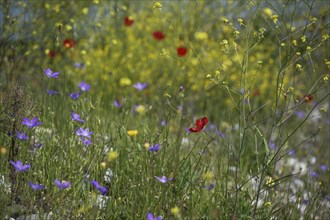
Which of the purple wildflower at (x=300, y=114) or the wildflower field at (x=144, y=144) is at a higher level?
the purple wildflower at (x=300, y=114)

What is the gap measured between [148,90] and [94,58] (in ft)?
2.33

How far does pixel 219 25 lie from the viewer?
716cm

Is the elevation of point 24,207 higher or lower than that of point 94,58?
lower

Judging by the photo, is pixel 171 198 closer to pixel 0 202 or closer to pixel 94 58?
pixel 0 202

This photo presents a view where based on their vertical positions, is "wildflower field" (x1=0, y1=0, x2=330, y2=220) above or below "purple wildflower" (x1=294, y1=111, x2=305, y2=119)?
below

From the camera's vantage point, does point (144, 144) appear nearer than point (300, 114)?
Yes

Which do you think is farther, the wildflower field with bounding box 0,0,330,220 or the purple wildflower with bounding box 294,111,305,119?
the purple wildflower with bounding box 294,111,305,119

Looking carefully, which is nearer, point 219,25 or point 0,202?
point 0,202

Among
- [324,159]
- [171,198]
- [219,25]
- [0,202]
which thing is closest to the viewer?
[0,202]

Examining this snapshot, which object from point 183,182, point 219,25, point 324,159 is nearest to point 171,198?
point 183,182

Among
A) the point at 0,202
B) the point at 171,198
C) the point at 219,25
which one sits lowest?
the point at 0,202

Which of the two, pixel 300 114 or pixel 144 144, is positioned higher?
pixel 300 114

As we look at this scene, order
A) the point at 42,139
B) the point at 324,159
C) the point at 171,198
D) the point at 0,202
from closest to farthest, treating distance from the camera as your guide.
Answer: the point at 0,202, the point at 171,198, the point at 42,139, the point at 324,159

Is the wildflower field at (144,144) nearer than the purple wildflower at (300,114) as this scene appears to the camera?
Yes
